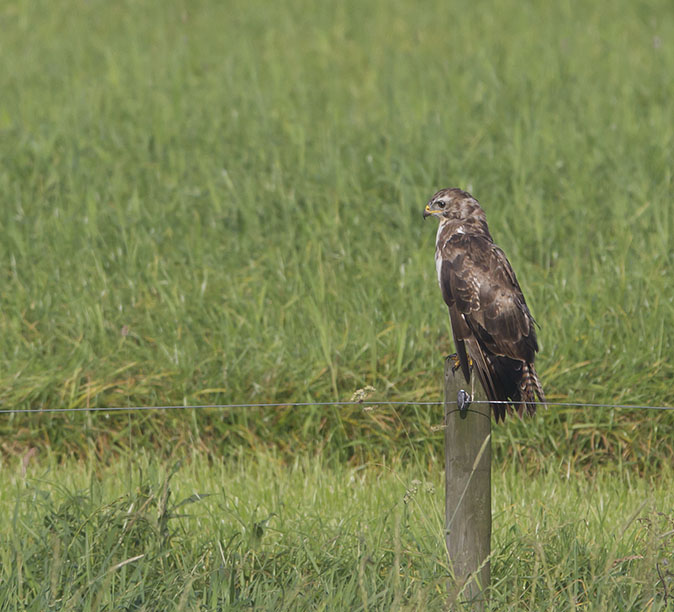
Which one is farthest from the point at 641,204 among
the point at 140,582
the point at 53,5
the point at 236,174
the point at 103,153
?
the point at 53,5

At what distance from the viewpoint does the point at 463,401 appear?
3262mm

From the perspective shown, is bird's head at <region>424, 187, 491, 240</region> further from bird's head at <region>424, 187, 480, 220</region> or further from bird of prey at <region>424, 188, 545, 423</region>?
bird of prey at <region>424, 188, 545, 423</region>

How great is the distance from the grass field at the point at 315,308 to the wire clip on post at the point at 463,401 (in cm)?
40

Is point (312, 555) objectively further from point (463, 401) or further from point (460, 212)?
point (460, 212)

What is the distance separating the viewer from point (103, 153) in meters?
8.09

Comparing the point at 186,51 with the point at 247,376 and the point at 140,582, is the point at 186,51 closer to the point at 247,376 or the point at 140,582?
the point at 247,376

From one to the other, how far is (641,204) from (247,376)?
3359mm

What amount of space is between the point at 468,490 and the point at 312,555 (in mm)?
717

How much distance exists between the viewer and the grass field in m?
3.65

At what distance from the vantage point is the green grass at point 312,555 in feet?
10.8

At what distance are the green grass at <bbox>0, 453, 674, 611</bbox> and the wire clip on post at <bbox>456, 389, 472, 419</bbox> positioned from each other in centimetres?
28

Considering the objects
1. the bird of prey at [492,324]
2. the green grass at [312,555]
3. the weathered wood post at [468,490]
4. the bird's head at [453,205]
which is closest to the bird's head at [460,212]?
the bird's head at [453,205]

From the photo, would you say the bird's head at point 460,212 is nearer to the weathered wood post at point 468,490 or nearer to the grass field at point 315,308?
the weathered wood post at point 468,490

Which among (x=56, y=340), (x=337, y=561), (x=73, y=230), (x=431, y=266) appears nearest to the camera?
(x=337, y=561)
